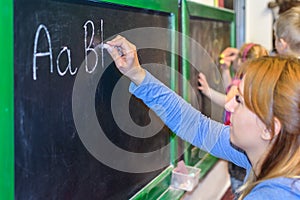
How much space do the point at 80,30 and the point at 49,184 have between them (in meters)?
0.30

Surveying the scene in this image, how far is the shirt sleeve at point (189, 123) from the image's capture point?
3.48 ft

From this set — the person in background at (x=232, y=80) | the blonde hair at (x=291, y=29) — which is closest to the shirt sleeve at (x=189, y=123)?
the person in background at (x=232, y=80)

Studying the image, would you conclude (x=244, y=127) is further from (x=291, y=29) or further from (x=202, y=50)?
(x=291, y=29)

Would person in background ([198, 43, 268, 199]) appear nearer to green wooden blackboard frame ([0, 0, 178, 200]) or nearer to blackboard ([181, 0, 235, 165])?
blackboard ([181, 0, 235, 165])

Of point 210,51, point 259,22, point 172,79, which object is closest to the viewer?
point 172,79

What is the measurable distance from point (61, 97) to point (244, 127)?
1.21 feet

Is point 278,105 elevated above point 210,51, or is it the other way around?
point 210,51

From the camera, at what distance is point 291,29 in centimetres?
168

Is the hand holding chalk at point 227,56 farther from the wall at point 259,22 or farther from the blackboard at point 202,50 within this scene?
the wall at point 259,22

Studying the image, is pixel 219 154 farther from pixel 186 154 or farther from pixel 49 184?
pixel 49 184

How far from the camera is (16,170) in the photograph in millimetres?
658
